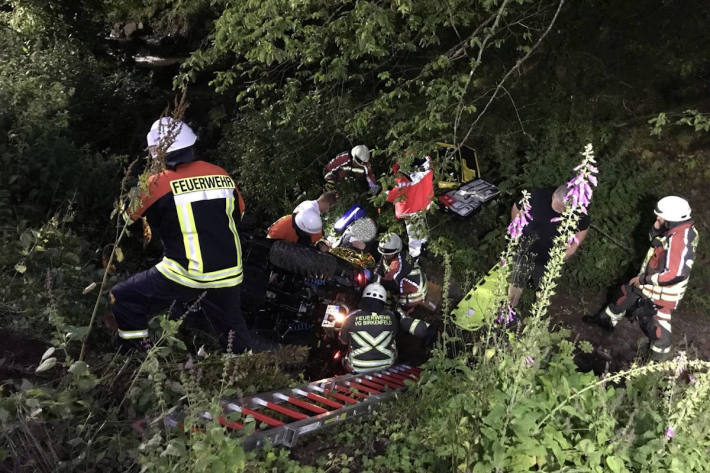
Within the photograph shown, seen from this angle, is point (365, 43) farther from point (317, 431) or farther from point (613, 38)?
point (613, 38)

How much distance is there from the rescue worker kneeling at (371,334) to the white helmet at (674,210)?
281 centimetres

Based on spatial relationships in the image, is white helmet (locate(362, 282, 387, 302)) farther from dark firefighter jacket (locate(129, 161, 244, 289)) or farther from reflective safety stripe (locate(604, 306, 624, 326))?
reflective safety stripe (locate(604, 306, 624, 326))

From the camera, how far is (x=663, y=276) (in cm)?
484

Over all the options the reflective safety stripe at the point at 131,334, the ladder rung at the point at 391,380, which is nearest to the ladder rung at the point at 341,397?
the ladder rung at the point at 391,380

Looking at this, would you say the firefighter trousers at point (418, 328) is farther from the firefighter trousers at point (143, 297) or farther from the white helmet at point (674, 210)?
the white helmet at point (674, 210)

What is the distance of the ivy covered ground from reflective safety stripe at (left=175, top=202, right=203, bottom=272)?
53 cm

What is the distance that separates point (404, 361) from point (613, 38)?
19.3 feet

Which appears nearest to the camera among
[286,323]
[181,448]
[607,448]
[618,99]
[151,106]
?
[181,448]

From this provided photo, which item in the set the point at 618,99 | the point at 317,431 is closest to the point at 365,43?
the point at 317,431

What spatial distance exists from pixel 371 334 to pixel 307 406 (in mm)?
885

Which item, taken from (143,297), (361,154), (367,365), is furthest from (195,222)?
(361,154)

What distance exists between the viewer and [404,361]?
17.5ft

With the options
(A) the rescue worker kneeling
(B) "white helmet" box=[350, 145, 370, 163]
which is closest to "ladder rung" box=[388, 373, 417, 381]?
(A) the rescue worker kneeling

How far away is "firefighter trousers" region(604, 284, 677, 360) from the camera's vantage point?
4.95m
